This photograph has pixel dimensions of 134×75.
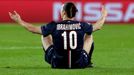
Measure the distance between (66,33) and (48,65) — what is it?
166cm

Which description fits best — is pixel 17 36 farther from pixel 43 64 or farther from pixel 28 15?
pixel 43 64

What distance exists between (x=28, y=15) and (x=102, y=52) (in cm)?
1078

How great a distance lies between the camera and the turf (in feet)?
38.2

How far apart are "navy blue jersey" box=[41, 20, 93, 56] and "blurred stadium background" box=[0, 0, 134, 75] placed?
1.24 feet

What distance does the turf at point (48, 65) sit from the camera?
11633 mm

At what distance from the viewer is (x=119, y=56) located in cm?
1504

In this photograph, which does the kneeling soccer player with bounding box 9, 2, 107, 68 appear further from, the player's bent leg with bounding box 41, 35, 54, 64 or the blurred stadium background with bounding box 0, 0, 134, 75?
the blurred stadium background with bounding box 0, 0, 134, 75

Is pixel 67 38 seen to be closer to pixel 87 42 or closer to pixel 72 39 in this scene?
pixel 72 39

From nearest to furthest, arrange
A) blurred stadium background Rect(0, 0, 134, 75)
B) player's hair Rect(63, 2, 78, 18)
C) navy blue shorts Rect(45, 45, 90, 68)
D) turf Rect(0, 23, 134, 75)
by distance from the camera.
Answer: player's hair Rect(63, 2, 78, 18), turf Rect(0, 23, 134, 75), navy blue shorts Rect(45, 45, 90, 68), blurred stadium background Rect(0, 0, 134, 75)

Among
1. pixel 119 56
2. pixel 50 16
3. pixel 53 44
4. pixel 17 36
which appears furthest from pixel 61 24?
pixel 50 16

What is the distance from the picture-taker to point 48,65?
43.2 ft

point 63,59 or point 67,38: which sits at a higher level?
point 67,38

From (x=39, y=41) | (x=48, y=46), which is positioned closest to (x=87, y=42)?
(x=48, y=46)

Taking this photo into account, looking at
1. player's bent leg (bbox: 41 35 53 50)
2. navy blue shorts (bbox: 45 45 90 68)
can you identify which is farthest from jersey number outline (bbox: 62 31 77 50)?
player's bent leg (bbox: 41 35 53 50)
